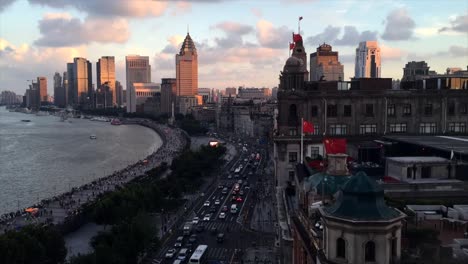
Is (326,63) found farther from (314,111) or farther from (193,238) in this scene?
(193,238)

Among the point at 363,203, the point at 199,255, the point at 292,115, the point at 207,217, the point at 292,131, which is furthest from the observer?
the point at 207,217

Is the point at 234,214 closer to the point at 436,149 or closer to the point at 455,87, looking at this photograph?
the point at 455,87

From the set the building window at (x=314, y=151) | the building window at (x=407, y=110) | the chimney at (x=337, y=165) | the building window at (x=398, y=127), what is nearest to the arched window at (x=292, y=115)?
the building window at (x=314, y=151)

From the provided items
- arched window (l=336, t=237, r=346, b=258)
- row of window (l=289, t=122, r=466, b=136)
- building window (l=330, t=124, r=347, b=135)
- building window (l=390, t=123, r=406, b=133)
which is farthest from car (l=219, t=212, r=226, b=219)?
arched window (l=336, t=237, r=346, b=258)

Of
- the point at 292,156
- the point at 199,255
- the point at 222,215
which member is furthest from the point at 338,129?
the point at 222,215

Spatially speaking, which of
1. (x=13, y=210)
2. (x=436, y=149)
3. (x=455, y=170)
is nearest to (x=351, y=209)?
(x=455, y=170)

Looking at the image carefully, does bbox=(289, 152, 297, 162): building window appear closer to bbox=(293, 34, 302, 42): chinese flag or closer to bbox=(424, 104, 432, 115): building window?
bbox=(424, 104, 432, 115): building window
